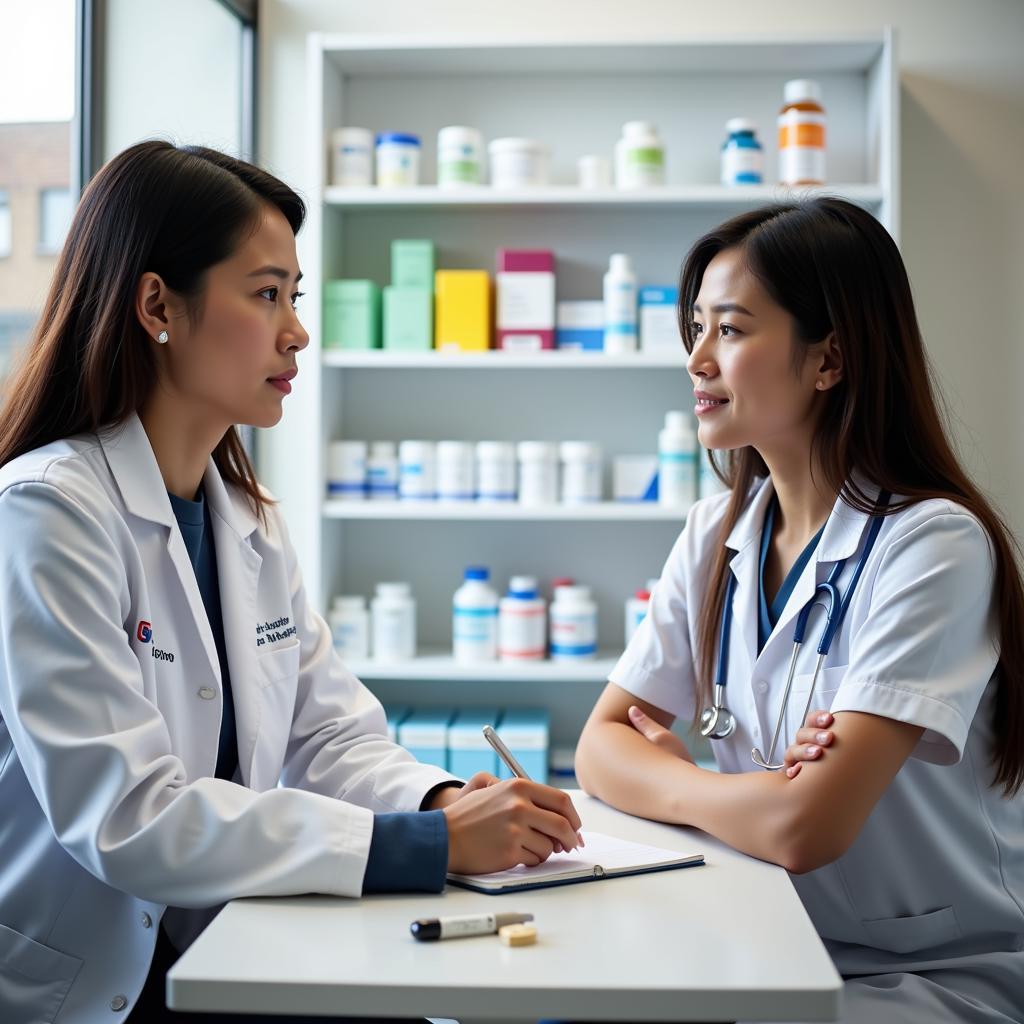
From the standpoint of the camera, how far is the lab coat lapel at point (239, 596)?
1.31 m

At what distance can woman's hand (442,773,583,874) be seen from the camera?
103cm

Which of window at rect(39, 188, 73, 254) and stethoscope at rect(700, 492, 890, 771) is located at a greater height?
window at rect(39, 188, 73, 254)

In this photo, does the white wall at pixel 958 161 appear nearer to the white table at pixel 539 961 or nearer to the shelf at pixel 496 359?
the shelf at pixel 496 359

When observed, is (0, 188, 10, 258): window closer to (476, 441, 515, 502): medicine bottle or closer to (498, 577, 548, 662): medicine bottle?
(476, 441, 515, 502): medicine bottle

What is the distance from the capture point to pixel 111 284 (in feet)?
4.08

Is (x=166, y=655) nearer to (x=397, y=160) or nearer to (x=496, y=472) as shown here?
(x=496, y=472)

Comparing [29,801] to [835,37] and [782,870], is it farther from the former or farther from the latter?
[835,37]

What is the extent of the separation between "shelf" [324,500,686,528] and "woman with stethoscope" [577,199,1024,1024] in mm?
928

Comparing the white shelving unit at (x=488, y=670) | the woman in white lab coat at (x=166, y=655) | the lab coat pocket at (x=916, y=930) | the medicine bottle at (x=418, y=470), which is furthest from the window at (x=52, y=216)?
the lab coat pocket at (x=916, y=930)

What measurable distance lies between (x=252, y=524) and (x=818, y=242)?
31.0 inches

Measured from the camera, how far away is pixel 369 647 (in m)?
2.66

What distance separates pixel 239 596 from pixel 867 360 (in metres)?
0.81

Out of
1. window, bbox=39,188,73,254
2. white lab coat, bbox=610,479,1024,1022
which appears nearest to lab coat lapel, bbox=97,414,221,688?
white lab coat, bbox=610,479,1024,1022

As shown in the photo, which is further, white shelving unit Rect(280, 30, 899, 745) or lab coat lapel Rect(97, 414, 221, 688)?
white shelving unit Rect(280, 30, 899, 745)
